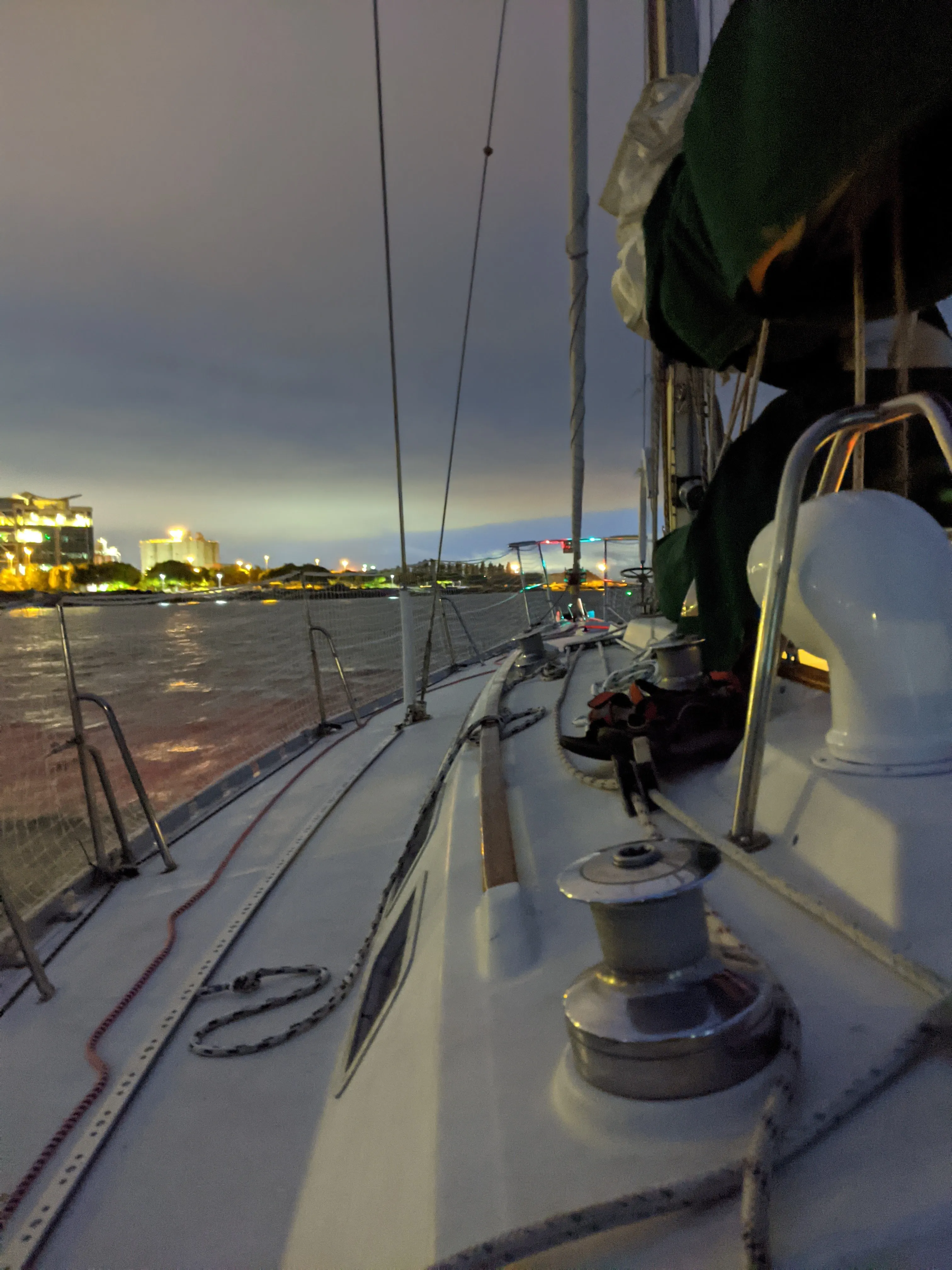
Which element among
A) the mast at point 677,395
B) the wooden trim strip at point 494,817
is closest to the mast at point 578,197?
the mast at point 677,395

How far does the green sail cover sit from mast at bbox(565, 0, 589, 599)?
159 inches

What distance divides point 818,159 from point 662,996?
1.13 meters

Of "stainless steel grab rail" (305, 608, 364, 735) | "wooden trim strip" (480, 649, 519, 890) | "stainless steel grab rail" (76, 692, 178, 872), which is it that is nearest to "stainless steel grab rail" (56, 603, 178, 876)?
"stainless steel grab rail" (76, 692, 178, 872)

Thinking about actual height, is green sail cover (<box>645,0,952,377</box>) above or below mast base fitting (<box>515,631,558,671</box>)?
above

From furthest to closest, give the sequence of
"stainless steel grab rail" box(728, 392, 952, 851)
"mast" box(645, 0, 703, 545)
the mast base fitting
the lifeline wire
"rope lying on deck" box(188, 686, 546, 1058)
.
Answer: the mast base fitting, "mast" box(645, 0, 703, 545), "rope lying on deck" box(188, 686, 546, 1058), the lifeline wire, "stainless steel grab rail" box(728, 392, 952, 851)

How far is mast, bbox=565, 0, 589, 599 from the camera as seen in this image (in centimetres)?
499

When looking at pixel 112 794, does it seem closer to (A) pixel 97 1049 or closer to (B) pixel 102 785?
(B) pixel 102 785

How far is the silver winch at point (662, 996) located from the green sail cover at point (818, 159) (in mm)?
994

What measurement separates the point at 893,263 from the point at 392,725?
124 inches

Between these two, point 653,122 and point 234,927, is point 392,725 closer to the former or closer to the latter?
point 234,927

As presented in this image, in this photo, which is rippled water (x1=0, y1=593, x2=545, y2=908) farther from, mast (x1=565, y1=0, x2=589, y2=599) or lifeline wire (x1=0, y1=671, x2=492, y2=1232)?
mast (x1=565, y1=0, x2=589, y2=599)

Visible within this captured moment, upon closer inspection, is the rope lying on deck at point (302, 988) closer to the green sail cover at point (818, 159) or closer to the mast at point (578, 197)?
the green sail cover at point (818, 159)

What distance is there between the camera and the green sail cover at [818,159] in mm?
894

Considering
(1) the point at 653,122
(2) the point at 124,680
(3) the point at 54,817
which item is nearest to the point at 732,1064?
(1) the point at 653,122
